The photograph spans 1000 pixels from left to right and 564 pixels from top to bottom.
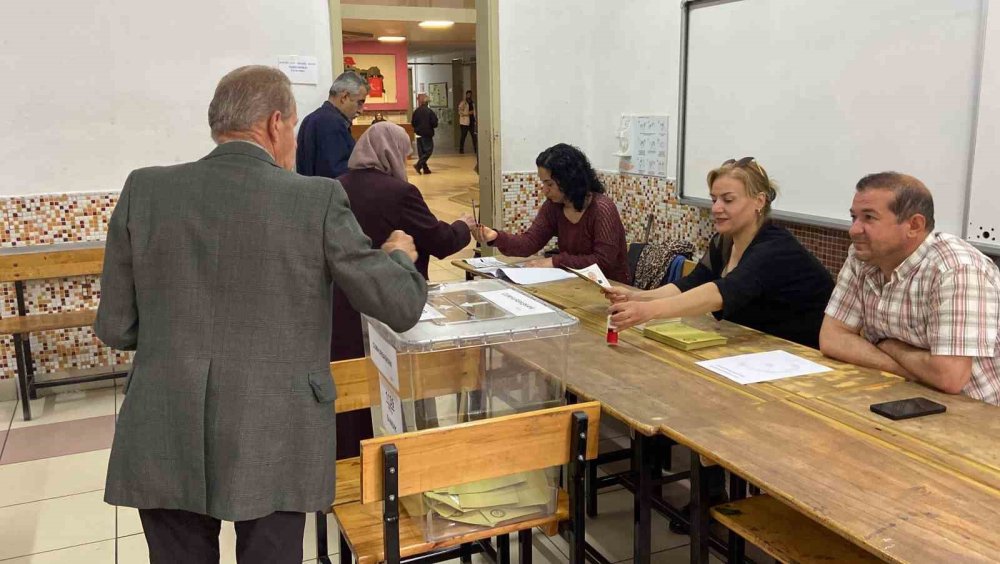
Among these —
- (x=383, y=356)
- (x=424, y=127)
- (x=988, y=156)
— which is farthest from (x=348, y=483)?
(x=424, y=127)

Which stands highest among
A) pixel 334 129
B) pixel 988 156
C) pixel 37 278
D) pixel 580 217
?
pixel 334 129

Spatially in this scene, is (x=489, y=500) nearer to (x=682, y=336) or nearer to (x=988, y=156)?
(x=682, y=336)

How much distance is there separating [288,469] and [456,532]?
512mm

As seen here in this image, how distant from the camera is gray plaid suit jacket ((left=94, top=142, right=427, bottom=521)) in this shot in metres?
1.63

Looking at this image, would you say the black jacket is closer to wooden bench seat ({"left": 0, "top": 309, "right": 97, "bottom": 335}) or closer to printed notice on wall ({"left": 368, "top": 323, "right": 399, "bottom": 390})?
printed notice on wall ({"left": 368, "top": 323, "right": 399, "bottom": 390})

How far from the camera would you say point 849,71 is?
378 cm

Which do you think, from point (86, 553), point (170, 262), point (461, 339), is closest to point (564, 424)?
point (461, 339)

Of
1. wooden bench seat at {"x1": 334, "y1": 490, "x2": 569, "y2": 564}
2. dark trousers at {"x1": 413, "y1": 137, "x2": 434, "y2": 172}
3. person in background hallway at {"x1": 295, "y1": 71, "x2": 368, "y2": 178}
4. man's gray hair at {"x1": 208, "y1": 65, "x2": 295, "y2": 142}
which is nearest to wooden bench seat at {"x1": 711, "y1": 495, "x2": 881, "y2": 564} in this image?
wooden bench seat at {"x1": 334, "y1": 490, "x2": 569, "y2": 564}

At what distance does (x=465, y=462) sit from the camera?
6.01 feet

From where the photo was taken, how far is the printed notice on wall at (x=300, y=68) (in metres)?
5.11

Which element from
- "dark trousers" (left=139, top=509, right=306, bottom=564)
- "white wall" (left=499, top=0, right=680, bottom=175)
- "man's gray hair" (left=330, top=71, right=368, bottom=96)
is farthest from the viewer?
"white wall" (left=499, top=0, right=680, bottom=175)

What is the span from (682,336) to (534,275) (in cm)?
127

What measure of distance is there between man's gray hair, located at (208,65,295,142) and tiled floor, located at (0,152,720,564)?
75.1 inches

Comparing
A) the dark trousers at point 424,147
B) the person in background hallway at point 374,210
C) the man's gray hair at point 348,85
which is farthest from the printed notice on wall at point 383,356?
the dark trousers at point 424,147
